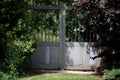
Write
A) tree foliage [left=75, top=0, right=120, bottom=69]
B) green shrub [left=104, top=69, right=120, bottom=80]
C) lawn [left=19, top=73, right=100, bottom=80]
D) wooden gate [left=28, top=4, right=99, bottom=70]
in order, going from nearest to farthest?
green shrub [left=104, top=69, right=120, bottom=80] < tree foliage [left=75, top=0, right=120, bottom=69] < lawn [left=19, top=73, right=100, bottom=80] < wooden gate [left=28, top=4, right=99, bottom=70]

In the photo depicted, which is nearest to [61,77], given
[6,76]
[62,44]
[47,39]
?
[62,44]

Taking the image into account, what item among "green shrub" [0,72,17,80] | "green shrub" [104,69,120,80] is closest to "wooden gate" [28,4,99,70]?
"green shrub" [104,69,120,80]

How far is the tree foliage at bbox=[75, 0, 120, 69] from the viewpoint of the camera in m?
11.0

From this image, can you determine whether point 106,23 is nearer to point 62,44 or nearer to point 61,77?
point 61,77

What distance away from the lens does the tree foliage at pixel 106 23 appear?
10953 mm

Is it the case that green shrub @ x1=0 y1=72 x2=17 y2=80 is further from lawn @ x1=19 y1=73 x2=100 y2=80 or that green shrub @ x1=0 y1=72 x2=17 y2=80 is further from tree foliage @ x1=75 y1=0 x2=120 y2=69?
tree foliage @ x1=75 y1=0 x2=120 y2=69

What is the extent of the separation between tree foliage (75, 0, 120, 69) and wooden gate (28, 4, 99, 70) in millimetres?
1567

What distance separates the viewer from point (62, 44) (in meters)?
13.2

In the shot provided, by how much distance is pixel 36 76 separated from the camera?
11586 millimetres

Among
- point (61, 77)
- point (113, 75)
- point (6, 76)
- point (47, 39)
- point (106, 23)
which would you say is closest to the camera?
point (6, 76)

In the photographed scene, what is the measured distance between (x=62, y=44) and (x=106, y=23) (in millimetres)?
2449

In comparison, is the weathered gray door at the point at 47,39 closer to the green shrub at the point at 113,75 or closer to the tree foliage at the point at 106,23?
the tree foliage at the point at 106,23

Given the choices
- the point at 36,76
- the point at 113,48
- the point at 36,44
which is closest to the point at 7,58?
the point at 36,76

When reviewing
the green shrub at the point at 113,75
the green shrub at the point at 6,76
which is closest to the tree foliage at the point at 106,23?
the green shrub at the point at 113,75
